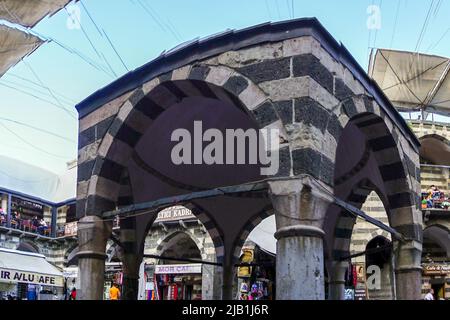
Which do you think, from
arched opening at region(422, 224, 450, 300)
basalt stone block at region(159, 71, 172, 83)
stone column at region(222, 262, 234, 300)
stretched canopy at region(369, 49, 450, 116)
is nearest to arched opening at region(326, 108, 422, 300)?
stone column at region(222, 262, 234, 300)

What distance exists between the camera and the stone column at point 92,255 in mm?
7605

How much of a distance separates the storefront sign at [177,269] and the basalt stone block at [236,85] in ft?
60.3

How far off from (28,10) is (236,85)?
18.6m

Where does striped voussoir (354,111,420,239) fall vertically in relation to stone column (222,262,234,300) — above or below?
above

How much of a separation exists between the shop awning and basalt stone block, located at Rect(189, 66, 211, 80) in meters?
9.15

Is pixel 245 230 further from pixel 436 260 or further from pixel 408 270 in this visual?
pixel 436 260

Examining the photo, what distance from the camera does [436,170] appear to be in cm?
2303

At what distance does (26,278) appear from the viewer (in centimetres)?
1505

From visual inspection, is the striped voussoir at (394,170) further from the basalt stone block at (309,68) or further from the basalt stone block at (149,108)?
the basalt stone block at (149,108)

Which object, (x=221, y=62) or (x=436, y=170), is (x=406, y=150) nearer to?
(x=221, y=62)

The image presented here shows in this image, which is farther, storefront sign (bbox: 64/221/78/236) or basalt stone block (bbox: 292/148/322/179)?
storefront sign (bbox: 64/221/78/236)

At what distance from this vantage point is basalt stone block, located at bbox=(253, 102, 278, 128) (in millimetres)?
6152

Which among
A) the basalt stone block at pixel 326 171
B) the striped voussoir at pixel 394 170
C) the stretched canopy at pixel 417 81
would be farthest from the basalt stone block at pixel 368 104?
the stretched canopy at pixel 417 81

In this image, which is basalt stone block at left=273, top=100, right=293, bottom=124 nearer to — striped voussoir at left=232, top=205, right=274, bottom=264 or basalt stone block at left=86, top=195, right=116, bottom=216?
basalt stone block at left=86, top=195, right=116, bottom=216
